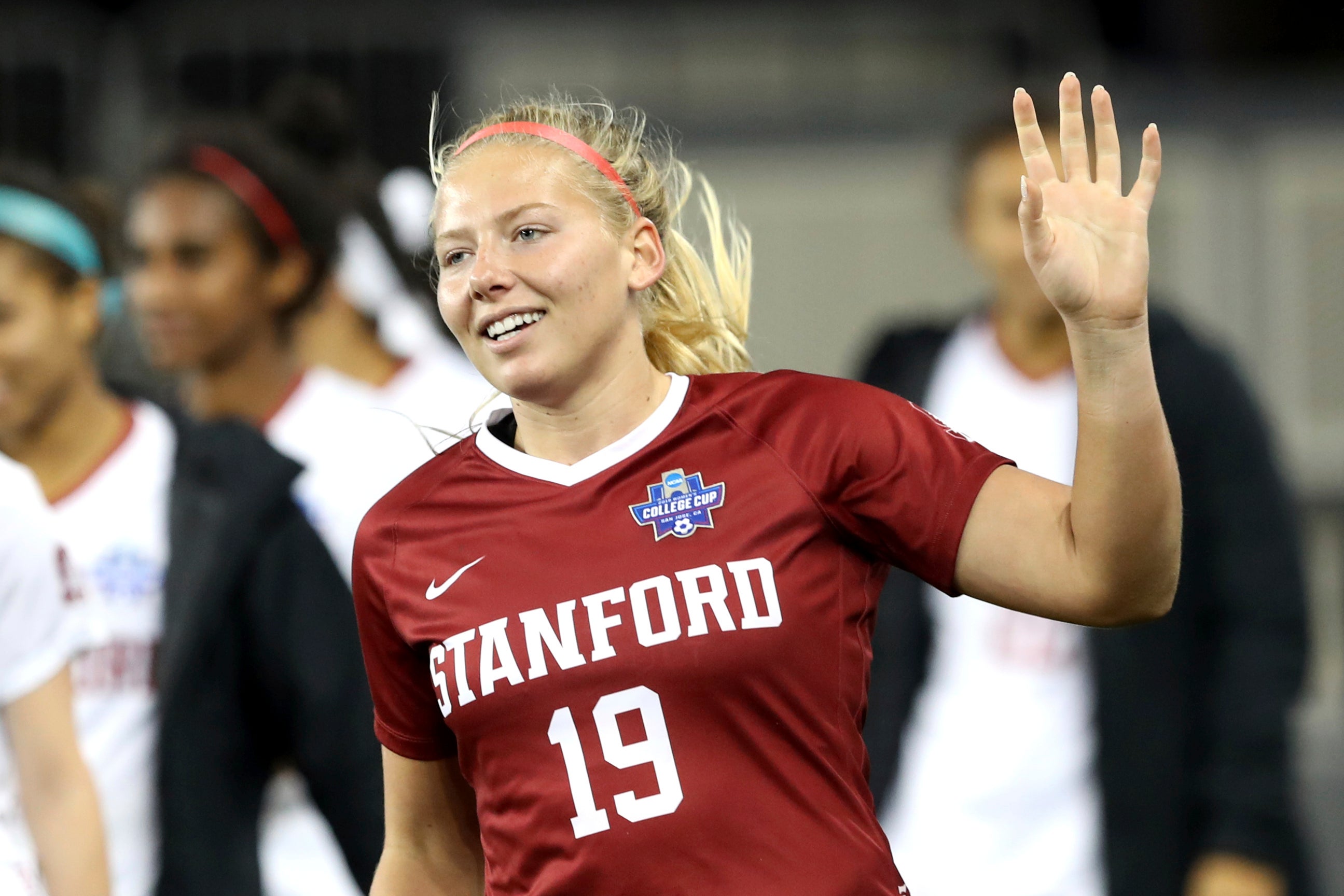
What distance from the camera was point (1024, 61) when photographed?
8516 millimetres

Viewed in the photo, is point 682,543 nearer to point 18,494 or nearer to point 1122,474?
point 1122,474

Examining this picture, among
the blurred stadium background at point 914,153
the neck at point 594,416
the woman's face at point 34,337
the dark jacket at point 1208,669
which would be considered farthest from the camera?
the blurred stadium background at point 914,153

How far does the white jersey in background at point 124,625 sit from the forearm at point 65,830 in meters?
0.66

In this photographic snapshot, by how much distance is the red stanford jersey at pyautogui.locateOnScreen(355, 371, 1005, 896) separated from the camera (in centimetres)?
236

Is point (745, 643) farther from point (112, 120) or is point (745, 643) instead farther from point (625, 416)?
point (112, 120)

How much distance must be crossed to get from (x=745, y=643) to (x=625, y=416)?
39 centimetres

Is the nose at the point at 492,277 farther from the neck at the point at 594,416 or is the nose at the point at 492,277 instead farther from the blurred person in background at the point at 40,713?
the blurred person in background at the point at 40,713

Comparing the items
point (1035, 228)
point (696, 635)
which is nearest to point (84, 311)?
point (696, 635)

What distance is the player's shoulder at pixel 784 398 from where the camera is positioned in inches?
97.3

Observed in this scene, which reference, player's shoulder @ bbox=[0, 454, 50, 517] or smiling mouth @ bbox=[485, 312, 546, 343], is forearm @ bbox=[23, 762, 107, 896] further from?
smiling mouth @ bbox=[485, 312, 546, 343]

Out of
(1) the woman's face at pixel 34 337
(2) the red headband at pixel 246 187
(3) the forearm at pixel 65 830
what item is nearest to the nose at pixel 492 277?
(3) the forearm at pixel 65 830

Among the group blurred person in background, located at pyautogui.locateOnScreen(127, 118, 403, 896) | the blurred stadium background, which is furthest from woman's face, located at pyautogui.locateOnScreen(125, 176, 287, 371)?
the blurred stadium background

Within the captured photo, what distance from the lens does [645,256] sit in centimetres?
271

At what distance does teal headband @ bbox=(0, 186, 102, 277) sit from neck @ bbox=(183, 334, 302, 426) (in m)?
0.72
